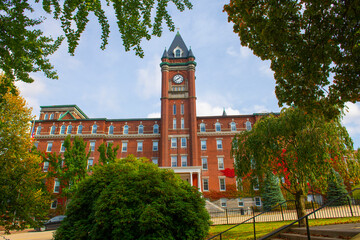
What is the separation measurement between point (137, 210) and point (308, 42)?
27.2 ft

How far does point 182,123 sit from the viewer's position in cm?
4291

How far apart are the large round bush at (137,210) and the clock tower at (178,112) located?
95.8ft

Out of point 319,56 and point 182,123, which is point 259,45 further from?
point 182,123

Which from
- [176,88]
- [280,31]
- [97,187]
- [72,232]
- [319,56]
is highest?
[176,88]

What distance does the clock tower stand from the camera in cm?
4106

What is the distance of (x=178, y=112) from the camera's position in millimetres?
43500

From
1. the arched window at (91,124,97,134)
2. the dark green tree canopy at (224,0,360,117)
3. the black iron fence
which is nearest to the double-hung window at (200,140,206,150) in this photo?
the black iron fence

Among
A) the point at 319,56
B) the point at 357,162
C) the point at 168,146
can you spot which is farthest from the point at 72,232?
the point at 168,146

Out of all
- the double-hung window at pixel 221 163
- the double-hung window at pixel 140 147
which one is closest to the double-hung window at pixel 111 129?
the double-hung window at pixel 140 147

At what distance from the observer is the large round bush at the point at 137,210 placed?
885 cm

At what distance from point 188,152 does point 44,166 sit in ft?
83.8

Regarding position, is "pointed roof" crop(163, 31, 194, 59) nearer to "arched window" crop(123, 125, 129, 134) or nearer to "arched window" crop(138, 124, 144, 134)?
"arched window" crop(138, 124, 144, 134)

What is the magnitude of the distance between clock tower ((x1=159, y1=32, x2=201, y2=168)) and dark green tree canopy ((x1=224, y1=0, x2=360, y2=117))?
3274cm

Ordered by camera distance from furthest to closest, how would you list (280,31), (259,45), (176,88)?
(176,88), (259,45), (280,31)
